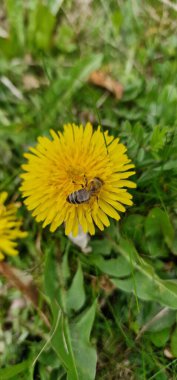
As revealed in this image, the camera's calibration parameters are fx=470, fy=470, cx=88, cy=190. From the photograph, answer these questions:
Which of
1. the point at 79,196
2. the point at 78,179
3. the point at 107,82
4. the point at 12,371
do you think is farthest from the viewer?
the point at 107,82

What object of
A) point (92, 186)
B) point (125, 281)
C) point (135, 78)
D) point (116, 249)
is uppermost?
point (135, 78)

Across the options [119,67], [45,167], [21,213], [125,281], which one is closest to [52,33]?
[119,67]

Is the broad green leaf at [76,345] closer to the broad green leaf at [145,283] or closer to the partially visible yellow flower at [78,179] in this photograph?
the broad green leaf at [145,283]

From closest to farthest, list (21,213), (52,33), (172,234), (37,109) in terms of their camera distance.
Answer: (172,234) < (21,213) < (37,109) < (52,33)

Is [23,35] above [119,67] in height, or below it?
above

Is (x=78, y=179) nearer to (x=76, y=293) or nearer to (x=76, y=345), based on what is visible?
(x=76, y=293)

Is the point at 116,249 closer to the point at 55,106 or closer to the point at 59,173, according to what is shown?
the point at 59,173

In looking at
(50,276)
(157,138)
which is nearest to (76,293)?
(50,276)
